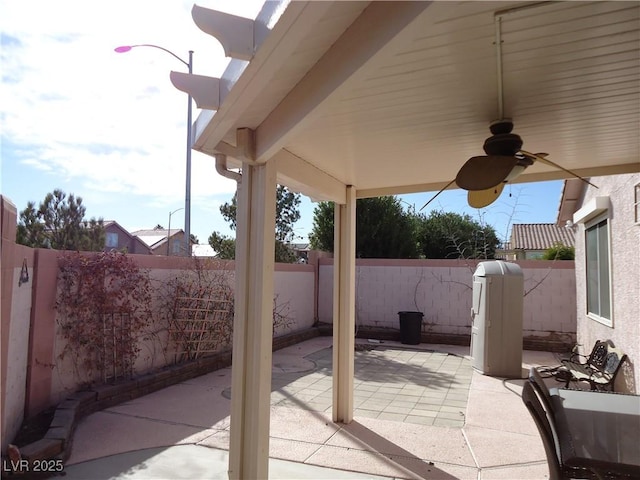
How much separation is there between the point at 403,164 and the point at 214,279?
176 inches

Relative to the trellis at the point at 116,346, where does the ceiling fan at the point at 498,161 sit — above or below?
above

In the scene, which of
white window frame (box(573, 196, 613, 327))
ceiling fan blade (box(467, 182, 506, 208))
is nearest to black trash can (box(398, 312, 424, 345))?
white window frame (box(573, 196, 613, 327))

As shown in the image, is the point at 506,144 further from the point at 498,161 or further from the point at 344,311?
the point at 344,311

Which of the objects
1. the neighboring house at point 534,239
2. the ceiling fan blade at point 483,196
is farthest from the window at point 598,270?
the neighboring house at point 534,239

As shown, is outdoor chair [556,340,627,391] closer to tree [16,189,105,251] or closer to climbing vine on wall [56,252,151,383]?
climbing vine on wall [56,252,151,383]

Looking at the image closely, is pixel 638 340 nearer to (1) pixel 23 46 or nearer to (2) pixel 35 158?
(1) pixel 23 46

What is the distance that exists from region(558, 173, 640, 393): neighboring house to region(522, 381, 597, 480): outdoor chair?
10.1 ft

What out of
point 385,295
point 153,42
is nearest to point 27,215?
point 153,42

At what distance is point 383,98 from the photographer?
98.0 inches

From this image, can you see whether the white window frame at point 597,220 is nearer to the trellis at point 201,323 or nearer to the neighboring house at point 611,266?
the neighboring house at point 611,266

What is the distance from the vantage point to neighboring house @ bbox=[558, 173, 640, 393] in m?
4.88

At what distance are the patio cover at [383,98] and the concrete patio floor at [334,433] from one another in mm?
1080

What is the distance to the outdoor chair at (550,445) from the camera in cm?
235

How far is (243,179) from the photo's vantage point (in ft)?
10.3
